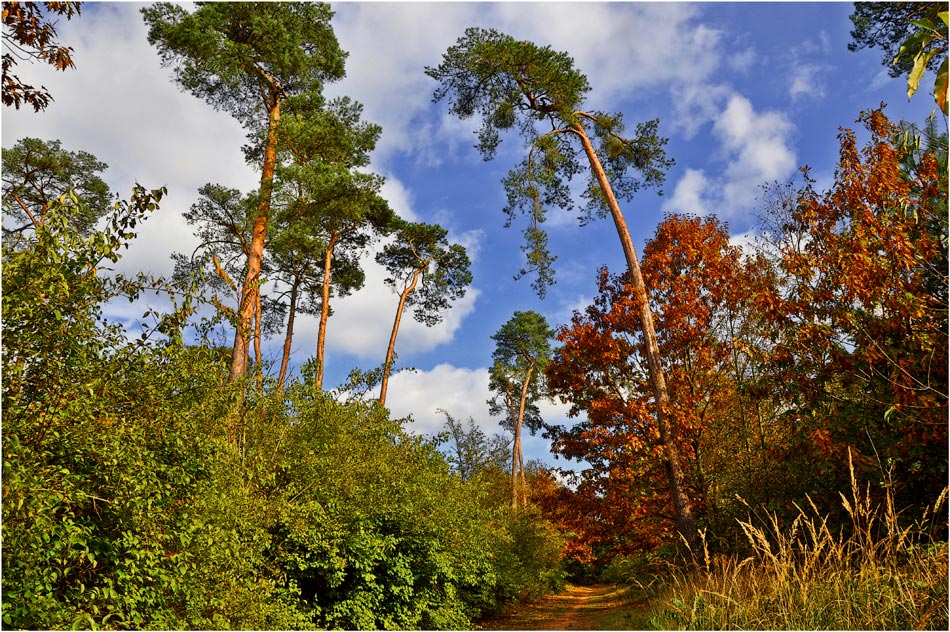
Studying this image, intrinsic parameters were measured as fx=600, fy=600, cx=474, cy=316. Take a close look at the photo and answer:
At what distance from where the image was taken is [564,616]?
602 inches

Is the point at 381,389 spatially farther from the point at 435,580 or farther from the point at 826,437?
the point at 826,437

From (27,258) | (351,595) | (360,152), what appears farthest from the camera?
(360,152)

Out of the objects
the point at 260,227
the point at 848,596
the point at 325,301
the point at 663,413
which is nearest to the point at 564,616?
the point at 663,413

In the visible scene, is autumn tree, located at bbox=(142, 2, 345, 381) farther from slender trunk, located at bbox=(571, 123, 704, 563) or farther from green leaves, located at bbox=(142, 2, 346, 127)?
slender trunk, located at bbox=(571, 123, 704, 563)

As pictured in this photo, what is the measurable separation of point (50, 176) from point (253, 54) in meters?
7.85

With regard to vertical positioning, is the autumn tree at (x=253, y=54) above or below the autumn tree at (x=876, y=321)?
above

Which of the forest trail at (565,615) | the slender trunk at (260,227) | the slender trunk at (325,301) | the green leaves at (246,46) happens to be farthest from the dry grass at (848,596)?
the slender trunk at (325,301)

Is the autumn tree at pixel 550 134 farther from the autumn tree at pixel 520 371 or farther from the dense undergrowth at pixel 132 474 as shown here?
the autumn tree at pixel 520 371

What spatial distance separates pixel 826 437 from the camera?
20.7 ft

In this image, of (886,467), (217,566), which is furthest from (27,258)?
(886,467)

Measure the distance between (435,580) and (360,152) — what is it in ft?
32.5

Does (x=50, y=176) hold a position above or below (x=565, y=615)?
above

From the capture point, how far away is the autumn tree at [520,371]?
106 ft

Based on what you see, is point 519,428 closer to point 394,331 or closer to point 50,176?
point 394,331
